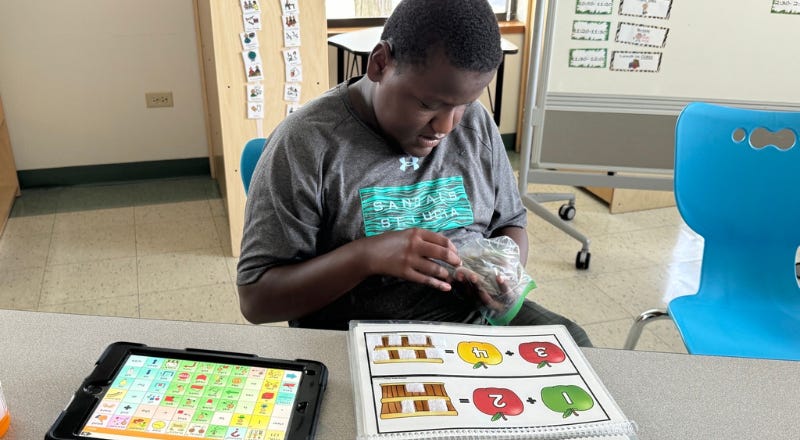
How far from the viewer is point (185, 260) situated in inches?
107

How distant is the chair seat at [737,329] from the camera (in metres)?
1.39

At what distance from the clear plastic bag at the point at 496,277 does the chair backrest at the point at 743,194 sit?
734mm

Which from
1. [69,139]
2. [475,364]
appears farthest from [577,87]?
[69,139]

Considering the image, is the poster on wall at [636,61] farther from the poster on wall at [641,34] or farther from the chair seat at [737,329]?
the chair seat at [737,329]

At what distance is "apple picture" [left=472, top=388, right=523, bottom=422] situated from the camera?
77cm

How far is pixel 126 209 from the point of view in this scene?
3.19 metres

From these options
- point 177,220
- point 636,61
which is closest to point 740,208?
point 636,61

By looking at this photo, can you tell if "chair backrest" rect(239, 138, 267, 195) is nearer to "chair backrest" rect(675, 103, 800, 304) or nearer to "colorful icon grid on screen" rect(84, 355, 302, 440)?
"colorful icon grid on screen" rect(84, 355, 302, 440)

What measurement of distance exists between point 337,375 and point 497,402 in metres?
0.22

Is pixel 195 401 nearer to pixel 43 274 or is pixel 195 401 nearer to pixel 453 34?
pixel 453 34

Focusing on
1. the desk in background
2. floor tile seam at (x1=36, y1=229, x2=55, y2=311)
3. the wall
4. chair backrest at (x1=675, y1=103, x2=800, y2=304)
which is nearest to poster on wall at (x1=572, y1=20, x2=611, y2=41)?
the desk in background

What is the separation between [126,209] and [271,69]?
4.08ft

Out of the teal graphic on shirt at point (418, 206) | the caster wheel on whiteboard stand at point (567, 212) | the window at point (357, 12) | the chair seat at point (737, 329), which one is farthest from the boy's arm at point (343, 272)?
the window at point (357, 12)

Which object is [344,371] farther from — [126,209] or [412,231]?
[126,209]
